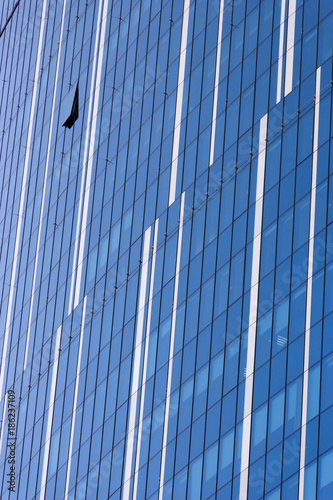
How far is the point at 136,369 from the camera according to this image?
2505 inches

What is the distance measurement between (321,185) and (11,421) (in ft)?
105

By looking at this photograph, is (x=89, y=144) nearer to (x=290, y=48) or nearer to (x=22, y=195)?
(x=22, y=195)

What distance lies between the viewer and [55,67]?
A: 288 feet

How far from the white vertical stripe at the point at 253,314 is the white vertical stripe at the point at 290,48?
1930mm

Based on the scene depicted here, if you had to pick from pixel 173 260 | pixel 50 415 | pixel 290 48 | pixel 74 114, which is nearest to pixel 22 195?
pixel 74 114

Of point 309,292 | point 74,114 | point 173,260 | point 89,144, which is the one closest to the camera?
point 309,292

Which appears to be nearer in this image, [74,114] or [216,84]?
[216,84]

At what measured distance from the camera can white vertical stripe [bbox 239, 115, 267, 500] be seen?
51825 mm

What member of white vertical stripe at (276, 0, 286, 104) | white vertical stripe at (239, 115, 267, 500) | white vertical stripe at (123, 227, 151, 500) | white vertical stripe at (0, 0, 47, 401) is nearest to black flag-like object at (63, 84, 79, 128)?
white vertical stripe at (0, 0, 47, 401)

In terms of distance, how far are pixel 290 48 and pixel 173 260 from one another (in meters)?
11.6

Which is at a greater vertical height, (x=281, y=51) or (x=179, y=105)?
(x=179, y=105)

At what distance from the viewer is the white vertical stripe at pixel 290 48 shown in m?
57.4

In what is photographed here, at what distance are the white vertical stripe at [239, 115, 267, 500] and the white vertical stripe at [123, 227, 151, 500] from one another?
10.4m

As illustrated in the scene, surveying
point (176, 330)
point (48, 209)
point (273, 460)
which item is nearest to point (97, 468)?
point (176, 330)
